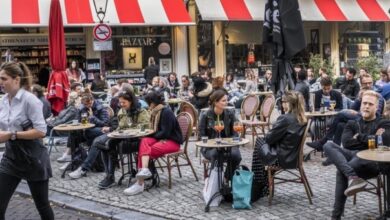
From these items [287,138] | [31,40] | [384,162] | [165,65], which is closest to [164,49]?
[165,65]

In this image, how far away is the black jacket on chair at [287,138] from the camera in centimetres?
675

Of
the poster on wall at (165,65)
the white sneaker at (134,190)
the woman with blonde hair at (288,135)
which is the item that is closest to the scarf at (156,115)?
the white sneaker at (134,190)

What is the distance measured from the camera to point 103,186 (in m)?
8.20

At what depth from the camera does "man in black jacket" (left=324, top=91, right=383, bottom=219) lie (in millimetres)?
5898

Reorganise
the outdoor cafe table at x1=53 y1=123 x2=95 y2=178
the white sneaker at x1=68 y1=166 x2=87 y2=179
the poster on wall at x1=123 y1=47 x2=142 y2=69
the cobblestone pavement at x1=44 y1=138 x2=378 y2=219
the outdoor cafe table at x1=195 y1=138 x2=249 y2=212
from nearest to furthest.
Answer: the cobblestone pavement at x1=44 y1=138 x2=378 y2=219 < the outdoor cafe table at x1=195 y1=138 x2=249 y2=212 < the white sneaker at x1=68 y1=166 x2=87 y2=179 < the outdoor cafe table at x1=53 y1=123 x2=95 y2=178 < the poster on wall at x1=123 y1=47 x2=142 y2=69

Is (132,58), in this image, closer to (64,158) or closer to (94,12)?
(94,12)

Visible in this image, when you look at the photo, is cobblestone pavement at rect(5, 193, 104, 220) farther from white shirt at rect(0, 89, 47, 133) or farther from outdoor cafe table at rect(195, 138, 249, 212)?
white shirt at rect(0, 89, 47, 133)

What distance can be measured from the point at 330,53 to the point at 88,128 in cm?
1487

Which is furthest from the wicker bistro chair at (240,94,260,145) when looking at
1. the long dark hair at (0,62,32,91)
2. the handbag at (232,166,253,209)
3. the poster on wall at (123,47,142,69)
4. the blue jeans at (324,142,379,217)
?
the poster on wall at (123,47,142,69)

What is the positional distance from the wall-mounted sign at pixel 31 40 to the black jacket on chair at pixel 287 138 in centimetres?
1358

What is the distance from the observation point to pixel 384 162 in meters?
5.50

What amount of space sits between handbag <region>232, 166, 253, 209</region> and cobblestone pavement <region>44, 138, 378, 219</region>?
96 millimetres

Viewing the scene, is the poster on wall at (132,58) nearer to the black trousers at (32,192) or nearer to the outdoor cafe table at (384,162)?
the outdoor cafe table at (384,162)

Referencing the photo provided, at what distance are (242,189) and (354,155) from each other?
1.34 metres
